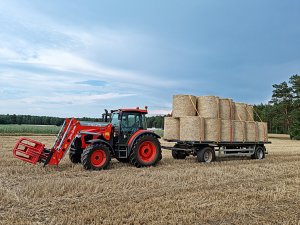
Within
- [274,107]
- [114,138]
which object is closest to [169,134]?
[114,138]

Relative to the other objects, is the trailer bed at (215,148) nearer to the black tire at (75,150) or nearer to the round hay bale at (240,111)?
the round hay bale at (240,111)

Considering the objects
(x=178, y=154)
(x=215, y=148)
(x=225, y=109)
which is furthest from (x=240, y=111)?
(x=178, y=154)

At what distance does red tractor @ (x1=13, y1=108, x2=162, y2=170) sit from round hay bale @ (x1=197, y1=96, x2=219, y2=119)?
9.32 ft

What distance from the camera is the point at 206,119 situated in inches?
504

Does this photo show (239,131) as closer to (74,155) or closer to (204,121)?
(204,121)

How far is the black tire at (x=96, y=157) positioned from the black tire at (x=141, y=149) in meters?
0.96

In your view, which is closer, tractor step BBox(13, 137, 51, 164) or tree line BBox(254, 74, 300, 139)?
tractor step BBox(13, 137, 51, 164)

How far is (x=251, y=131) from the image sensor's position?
1434 cm

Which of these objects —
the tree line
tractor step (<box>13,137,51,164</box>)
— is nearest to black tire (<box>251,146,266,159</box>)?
tractor step (<box>13,137,51,164</box>)

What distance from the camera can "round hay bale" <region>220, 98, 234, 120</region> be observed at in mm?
13484

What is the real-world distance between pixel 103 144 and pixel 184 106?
4.19m

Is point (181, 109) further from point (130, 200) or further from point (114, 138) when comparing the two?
point (130, 200)

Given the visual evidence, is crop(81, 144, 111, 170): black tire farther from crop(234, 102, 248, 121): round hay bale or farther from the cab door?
crop(234, 102, 248, 121): round hay bale

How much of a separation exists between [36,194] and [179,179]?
3659mm
